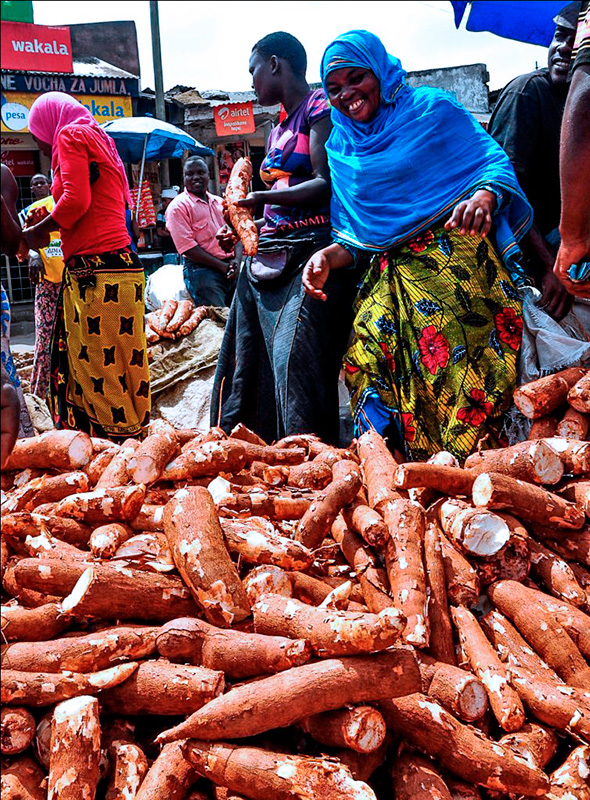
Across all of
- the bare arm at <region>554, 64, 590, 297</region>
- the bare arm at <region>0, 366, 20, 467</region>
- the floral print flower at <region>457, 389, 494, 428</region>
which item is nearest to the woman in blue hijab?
the floral print flower at <region>457, 389, 494, 428</region>

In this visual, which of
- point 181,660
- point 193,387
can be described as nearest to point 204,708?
point 181,660

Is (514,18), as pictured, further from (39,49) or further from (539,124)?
(39,49)

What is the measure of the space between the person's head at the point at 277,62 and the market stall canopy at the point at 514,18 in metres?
2.51

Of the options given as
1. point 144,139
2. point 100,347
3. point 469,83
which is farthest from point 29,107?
point 100,347

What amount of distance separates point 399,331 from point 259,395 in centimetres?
120

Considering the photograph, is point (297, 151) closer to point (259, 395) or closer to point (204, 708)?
point (259, 395)

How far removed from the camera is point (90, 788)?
1.36m

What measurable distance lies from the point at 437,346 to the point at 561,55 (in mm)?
1608

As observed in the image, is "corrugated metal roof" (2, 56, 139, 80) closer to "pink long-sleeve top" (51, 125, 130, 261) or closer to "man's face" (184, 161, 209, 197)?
"man's face" (184, 161, 209, 197)

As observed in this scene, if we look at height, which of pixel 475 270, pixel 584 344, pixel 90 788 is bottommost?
pixel 90 788

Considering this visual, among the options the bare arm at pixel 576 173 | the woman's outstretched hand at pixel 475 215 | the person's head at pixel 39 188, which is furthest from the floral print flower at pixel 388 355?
the person's head at pixel 39 188

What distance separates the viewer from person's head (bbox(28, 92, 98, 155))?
4.04m

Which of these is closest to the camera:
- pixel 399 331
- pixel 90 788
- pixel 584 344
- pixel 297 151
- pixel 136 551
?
pixel 90 788

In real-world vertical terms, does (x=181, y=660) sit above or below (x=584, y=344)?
below
